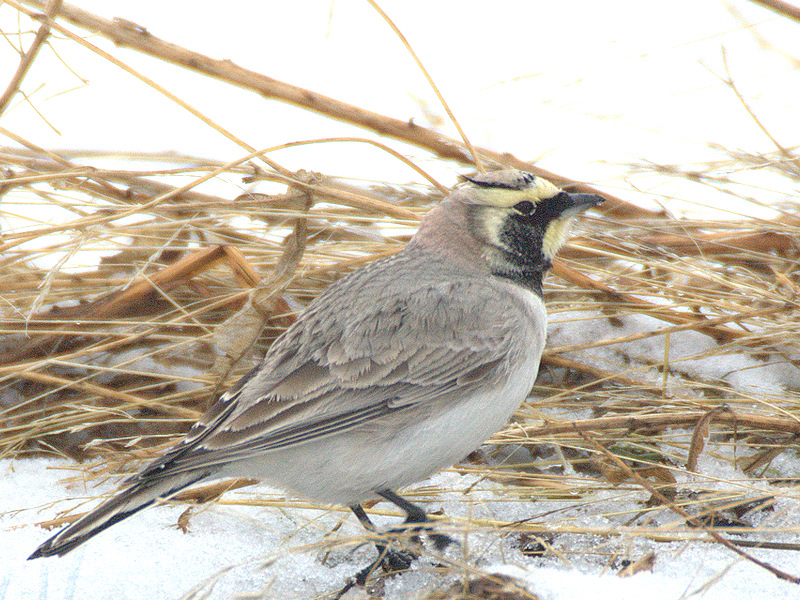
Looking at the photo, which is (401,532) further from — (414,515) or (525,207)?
(525,207)

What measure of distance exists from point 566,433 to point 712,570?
82 centimetres

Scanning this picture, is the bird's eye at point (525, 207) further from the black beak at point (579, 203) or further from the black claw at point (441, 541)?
the black claw at point (441, 541)

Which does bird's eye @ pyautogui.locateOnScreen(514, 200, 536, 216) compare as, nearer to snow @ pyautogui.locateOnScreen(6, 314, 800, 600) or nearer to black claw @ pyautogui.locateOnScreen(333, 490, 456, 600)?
snow @ pyautogui.locateOnScreen(6, 314, 800, 600)

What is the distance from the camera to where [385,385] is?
104 inches

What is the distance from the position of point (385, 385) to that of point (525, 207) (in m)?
0.96

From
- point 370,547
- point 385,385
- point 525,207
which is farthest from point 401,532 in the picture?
point 525,207

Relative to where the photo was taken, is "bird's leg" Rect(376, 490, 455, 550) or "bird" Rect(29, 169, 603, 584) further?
"bird's leg" Rect(376, 490, 455, 550)

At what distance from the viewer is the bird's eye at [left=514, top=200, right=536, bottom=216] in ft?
10.1

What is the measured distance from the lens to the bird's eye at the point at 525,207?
3.07 metres

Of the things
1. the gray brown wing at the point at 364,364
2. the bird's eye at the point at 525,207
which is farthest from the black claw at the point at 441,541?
the bird's eye at the point at 525,207

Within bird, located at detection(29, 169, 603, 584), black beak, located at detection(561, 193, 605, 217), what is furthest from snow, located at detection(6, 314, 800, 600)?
black beak, located at detection(561, 193, 605, 217)

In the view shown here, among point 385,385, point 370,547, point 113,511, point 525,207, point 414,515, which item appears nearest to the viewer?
point 113,511

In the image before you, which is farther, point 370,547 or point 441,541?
point 370,547

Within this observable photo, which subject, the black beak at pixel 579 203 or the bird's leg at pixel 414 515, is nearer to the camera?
the bird's leg at pixel 414 515
